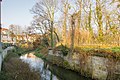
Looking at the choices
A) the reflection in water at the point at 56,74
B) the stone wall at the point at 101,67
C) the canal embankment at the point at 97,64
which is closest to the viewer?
the stone wall at the point at 101,67

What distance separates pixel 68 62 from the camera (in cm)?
2088

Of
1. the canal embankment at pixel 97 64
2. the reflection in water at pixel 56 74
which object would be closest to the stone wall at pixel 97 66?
the canal embankment at pixel 97 64

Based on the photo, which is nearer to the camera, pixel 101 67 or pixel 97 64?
pixel 101 67

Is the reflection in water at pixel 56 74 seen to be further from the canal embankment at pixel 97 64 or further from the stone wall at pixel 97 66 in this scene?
the stone wall at pixel 97 66

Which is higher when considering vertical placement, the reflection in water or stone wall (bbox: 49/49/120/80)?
stone wall (bbox: 49/49/120/80)

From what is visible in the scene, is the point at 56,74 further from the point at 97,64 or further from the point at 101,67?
the point at 101,67

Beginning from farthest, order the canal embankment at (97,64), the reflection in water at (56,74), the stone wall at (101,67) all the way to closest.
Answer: the reflection in water at (56,74), the canal embankment at (97,64), the stone wall at (101,67)

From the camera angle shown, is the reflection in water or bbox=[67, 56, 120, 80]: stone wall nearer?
bbox=[67, 56, 120, 80]: stone wall

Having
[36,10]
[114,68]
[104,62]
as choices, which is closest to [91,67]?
[104,62]

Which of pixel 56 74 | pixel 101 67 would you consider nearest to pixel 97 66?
pixel 101 67

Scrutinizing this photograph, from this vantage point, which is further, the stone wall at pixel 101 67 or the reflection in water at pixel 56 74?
the reflection in water at pixel 56 74

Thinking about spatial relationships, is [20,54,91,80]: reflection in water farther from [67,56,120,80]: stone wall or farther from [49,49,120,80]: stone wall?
[67,56,120,80]: stone wall

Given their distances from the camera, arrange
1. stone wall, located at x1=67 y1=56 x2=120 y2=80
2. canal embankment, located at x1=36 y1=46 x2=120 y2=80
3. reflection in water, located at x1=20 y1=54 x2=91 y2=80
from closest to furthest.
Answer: stone wall, located at x1=67 y1=56 x2=120 y2=80 < canal embankment, located at x1=36 y1=46 x2=120 y2=80 < reflection in water, located at x1=20 y1=54 x2=91 y2=80

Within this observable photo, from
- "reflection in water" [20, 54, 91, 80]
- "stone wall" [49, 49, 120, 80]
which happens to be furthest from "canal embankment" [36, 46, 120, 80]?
"reflection in water" [20, 54, 91, 80]
